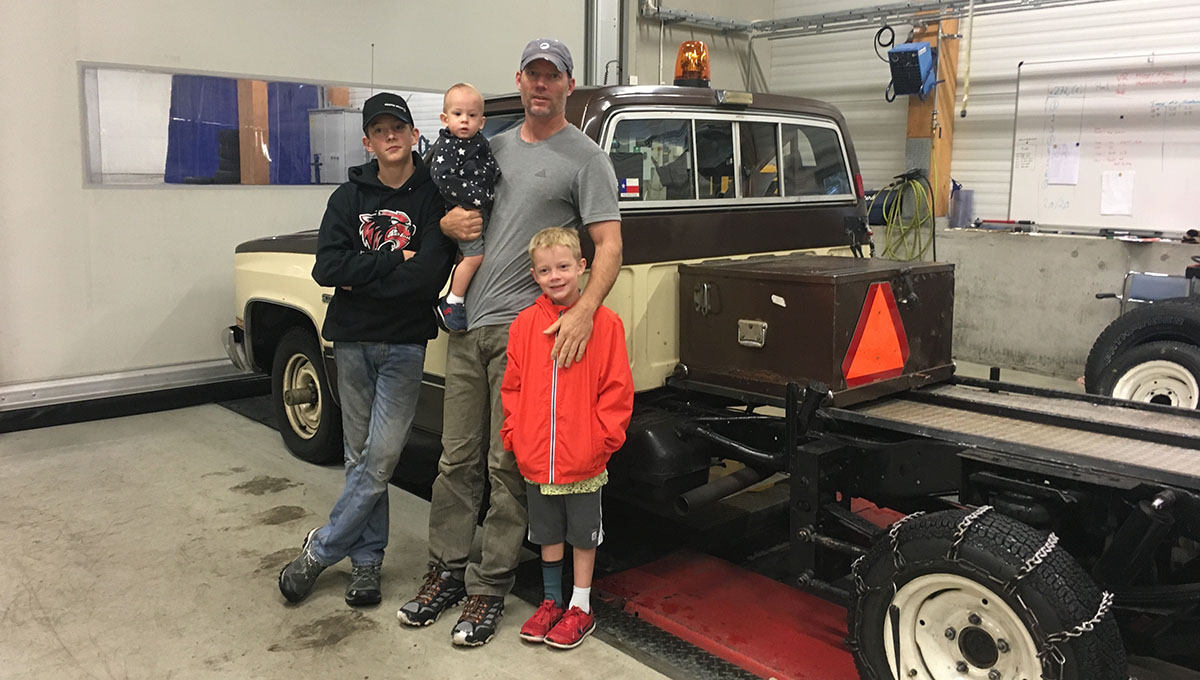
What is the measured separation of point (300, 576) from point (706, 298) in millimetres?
1956

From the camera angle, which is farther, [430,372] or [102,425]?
[102,425]

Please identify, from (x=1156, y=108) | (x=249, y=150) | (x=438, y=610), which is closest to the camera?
(x=438, y=610)

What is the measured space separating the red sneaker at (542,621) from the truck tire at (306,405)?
235 cm

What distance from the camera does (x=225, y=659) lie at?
3.26 meters

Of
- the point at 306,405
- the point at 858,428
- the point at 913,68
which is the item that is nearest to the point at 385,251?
the point at 858,428

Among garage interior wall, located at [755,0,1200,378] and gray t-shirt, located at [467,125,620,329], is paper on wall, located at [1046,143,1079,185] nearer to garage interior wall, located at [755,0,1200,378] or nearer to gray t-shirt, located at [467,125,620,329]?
garage interior wall, located at [755,0,1200,378]

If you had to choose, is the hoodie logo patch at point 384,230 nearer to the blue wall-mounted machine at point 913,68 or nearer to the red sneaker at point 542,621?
the red sneaker at point 542,621

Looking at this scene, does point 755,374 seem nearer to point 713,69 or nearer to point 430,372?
point 430,372

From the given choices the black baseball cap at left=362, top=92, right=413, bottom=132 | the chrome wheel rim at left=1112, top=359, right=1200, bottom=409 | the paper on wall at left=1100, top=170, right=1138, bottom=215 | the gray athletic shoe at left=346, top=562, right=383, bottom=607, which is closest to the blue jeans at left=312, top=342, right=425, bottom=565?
the gray athletic shoe at left=346, top=562, right=383, bottom=607

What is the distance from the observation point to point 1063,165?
27.6ft

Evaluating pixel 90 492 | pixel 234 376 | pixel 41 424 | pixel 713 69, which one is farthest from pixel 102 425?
pixel 713 69

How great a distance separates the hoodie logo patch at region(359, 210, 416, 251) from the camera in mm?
3498

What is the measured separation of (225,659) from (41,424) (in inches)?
155

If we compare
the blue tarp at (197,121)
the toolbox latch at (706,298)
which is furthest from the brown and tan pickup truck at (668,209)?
the blue tarp at (197,121)
